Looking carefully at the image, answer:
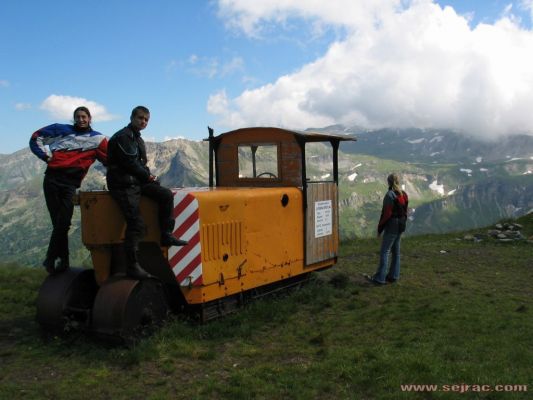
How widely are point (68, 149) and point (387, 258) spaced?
25.0 ft

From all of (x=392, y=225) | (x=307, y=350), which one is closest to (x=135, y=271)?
(x=307, y=350)

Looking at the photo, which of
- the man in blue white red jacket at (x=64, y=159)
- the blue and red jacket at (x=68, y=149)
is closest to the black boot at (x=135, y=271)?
the man in blue white red jacket at (x=64, y=159)

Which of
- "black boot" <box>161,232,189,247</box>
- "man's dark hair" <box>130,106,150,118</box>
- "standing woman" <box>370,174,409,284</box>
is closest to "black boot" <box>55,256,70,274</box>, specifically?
"black boot" <box>161,232,189,247</box>

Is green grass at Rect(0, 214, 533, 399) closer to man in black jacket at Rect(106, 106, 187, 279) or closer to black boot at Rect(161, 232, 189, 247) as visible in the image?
black boot at Rect(161, 232, 189, 247)

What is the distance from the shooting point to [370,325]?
8.70m

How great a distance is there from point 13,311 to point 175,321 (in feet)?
12.2

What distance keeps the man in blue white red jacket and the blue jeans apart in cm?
699

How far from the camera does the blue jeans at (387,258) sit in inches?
476

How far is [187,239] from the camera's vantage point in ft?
27.4

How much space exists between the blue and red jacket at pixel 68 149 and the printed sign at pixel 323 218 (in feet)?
16.5

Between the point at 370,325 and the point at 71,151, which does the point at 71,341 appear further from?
the point at 370,325

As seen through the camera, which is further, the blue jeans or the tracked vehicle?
the blue jeans

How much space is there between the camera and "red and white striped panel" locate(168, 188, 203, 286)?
8312 mm

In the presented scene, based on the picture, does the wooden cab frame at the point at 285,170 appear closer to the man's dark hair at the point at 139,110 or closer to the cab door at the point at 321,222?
the cab door at the point at 321,222
